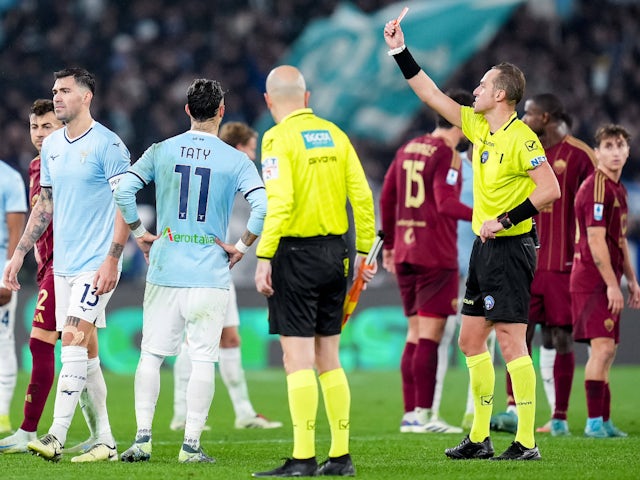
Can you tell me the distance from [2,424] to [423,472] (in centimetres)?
382

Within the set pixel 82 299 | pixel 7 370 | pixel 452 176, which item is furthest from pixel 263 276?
pixel 7 370

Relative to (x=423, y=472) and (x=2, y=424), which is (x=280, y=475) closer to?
(x=423, y=472)

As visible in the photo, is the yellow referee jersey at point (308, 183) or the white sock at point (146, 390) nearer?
the yellow referee jersey at point (308, 183)

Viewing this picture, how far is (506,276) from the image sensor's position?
22.7ft

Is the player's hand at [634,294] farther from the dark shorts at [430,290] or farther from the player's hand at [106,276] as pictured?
the player's hand at [106,276]

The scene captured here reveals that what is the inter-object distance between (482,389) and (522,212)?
1.14m

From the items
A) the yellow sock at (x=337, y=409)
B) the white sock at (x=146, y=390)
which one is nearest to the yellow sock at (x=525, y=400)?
the yellow sock at (x=337, y=409)

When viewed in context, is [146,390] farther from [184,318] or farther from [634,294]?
[634,294]

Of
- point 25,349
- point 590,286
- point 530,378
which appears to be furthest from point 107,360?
point 530,378

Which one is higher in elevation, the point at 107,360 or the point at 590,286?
the point at 590,286

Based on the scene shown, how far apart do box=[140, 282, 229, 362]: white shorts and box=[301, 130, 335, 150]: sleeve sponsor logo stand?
1086mm

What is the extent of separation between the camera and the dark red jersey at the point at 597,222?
8.67m

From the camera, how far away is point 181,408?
9.64m

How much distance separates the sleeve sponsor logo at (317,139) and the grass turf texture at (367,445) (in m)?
1.76
